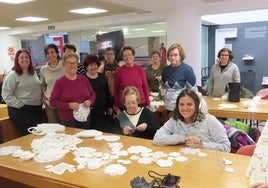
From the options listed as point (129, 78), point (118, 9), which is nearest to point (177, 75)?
point (129, 78)

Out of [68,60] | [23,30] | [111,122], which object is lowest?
[111,122]

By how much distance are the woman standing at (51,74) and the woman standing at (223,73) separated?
2.28 m

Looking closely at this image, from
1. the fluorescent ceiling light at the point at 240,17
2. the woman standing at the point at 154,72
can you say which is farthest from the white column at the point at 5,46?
the woman standing at the point at 154,72

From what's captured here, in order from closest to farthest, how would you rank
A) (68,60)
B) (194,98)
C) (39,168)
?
(39,168)
(194,98)
(68,60)

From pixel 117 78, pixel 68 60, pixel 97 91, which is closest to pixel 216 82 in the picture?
pixel 117 78

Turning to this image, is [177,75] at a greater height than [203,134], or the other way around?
[177,75]

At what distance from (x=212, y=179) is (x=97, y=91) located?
197cm

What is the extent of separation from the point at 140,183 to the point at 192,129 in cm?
81

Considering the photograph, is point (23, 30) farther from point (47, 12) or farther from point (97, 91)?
point (97, 91)

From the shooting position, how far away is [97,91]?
3127 millimetres

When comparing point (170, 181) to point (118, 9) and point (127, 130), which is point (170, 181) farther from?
point (118, 9)

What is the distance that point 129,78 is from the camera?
127 inches

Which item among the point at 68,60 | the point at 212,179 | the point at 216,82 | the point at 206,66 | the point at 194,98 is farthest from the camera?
the point at 206,66

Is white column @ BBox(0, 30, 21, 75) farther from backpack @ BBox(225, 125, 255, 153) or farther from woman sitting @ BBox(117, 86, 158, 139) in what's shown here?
backpack @ BBox(225, 125, 255, 153)
